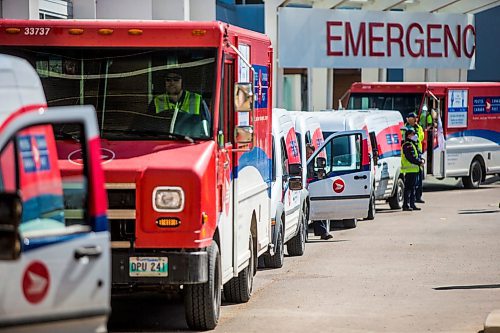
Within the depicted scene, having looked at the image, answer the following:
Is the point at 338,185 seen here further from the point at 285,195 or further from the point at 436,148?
the point at 436,148

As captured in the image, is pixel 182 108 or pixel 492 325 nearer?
pixel 492 325

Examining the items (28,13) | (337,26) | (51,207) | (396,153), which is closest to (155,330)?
(51,207)

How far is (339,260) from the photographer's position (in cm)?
1897

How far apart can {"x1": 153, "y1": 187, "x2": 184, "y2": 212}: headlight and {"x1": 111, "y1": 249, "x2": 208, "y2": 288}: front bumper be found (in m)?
0.40

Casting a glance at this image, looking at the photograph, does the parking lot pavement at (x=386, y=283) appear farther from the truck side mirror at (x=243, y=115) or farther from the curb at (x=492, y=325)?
the truck side mirror at (x=243, y=115)

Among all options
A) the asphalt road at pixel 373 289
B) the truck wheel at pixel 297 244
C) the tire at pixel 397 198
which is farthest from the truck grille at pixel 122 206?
the tire at pixel 397 198

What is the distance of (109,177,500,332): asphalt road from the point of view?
41.8ft

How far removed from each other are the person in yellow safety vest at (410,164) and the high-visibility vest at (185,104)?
16375mm

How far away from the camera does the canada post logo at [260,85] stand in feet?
48.2

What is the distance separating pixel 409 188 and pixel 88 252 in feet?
70.7

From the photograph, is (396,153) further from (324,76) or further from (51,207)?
(51,207)

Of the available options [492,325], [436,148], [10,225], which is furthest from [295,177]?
[436,148]

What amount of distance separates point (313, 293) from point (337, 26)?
25.4m

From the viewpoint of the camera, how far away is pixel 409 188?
2845 cm
